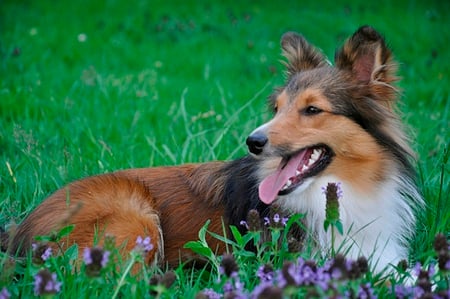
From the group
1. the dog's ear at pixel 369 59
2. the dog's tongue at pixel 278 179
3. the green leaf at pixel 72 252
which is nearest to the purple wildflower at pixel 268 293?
the green leaf at pixel 72 252

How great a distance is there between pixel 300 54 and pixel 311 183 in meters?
0.98

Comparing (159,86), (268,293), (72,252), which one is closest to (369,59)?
(72,252)

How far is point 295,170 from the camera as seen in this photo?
3.88 m

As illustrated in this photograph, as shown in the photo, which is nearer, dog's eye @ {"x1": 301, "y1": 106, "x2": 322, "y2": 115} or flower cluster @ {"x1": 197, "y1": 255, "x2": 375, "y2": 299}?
flower cluster @ {"x1": 197, "y1": 255, "x2": 375, "y2": 299}

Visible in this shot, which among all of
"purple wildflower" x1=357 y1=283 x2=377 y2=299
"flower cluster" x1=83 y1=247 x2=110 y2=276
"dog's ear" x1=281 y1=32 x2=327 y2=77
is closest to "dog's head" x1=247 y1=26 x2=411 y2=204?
"dog's ear" x1=281 y1=32 x2=327 y2=77

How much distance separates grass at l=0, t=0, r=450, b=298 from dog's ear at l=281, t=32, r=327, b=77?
65 centimetres

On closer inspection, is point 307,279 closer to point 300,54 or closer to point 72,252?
point 72,252

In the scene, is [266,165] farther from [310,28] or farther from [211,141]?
[310,28]

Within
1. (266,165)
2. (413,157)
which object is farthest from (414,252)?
(266,165)

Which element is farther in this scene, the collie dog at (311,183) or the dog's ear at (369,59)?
the dog's ear at (369,59)

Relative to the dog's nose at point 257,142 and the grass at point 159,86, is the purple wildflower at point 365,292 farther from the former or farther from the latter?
the dog's nose at point 257,142

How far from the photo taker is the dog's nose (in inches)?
149

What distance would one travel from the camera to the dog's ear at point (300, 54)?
4438 millimetres

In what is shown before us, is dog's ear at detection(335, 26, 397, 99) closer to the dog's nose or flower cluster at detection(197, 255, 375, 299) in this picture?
the dog's nose
